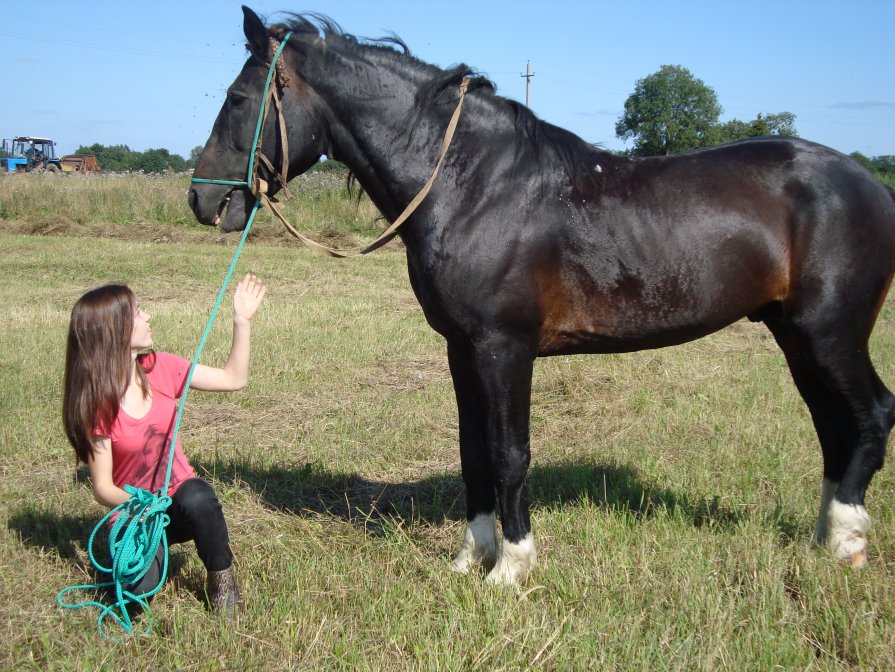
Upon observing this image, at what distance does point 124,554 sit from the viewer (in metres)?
2.87

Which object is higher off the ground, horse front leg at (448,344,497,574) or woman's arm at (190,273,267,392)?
woman's arm at (190,273,267,392)

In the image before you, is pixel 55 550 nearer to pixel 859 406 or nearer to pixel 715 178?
pixel 715 178

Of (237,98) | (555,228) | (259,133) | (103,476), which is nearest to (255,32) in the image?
(237,98)

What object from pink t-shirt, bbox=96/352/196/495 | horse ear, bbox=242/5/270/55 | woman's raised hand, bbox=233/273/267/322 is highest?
horse ear, bbox=242/5/270/55

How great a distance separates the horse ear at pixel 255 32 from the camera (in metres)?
3.08

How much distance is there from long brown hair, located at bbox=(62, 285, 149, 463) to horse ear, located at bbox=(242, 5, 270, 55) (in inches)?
47.7

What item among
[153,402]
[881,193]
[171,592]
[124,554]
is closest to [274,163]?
[153,402]

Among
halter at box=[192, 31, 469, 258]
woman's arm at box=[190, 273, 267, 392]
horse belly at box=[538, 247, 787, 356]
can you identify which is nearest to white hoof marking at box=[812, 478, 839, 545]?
horse belly at box=[538, 247, 787, 356]

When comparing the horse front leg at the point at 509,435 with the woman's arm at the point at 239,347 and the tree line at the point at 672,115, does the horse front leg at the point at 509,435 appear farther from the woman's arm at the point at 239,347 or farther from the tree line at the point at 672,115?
the tree line at the point at 672,115

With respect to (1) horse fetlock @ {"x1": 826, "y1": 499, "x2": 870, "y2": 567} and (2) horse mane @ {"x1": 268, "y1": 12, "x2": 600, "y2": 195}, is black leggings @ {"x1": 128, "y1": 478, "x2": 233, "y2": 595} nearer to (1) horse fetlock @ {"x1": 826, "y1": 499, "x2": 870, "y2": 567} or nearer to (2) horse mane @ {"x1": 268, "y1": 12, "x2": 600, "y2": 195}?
(2) horse mane @ {"x1": 268, "y1": 12, "x2": 600, "y2": 195}

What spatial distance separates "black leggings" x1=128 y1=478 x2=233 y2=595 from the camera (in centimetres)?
300

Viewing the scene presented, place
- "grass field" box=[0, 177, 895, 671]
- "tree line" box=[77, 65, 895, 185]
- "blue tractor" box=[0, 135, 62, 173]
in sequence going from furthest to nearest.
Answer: "tree line" box=[77, 65, 895, 185] → "blue tractor" box=[0, 135, 62, 173] → "grass field" box=[0, 177, 895, 671]

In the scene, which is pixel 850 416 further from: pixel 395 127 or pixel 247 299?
pixel 247 299

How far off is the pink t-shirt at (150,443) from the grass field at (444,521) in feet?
1.73
